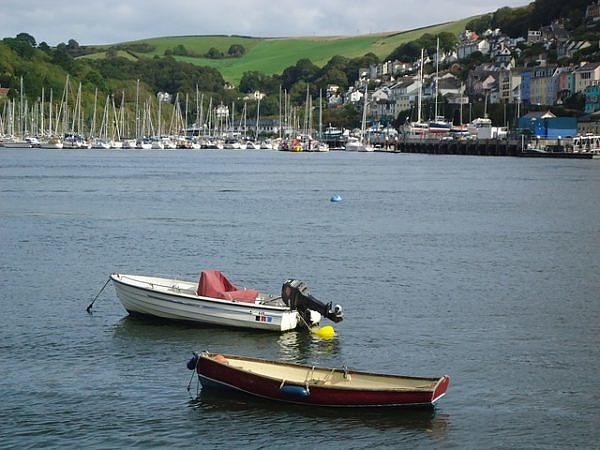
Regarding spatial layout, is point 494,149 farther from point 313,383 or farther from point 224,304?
point 313,383

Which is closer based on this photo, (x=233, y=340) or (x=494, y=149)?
(x=233, y=340)

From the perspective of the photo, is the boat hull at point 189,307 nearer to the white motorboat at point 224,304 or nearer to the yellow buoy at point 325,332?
the white motorboat at point 224,304

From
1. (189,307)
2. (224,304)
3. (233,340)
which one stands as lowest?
(233,340)

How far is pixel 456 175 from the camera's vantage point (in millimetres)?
118938

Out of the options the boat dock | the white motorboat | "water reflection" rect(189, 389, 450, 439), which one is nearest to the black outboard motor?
the white motorboat

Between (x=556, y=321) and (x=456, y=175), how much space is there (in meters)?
86.4

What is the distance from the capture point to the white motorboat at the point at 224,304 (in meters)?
30.3

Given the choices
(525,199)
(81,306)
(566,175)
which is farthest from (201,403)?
(566,175)

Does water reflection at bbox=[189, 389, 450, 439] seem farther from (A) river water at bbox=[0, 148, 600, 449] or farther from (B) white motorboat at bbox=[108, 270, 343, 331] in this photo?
(B) white motorboat at bbox=[108, 270, 343, 331]

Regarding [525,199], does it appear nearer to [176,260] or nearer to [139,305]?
[176,260]

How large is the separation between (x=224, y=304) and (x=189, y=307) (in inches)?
43.6

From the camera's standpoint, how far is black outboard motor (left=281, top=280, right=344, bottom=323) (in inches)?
1198

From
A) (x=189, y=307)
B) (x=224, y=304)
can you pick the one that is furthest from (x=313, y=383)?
(x=189, y=307)

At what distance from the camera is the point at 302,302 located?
30484 mm
